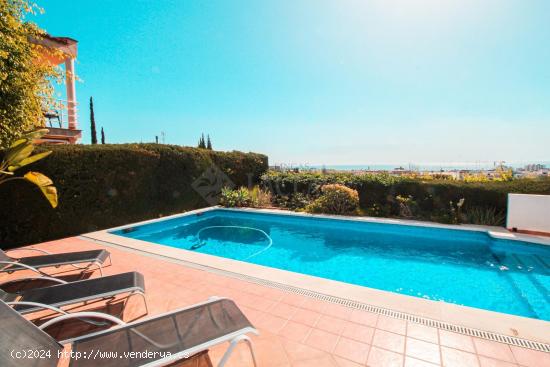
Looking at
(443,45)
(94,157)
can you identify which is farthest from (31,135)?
(443,45)

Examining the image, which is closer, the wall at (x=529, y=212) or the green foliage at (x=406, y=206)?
the wall at (x=529, y=212)

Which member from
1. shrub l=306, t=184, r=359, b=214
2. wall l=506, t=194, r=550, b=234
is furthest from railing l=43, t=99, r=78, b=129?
wall l=506, t=194, r=550, b=234

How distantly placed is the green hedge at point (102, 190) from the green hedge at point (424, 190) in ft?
17.7

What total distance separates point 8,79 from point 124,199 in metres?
4.95

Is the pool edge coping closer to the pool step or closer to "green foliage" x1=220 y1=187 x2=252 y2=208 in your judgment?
"green foliage" x1=220 y1=187 x2=252 y2=208

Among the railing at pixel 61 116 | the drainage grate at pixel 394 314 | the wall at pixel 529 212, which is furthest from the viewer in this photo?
the railing at pixel 61 116

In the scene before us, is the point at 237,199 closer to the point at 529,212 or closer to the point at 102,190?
the point at 102,190

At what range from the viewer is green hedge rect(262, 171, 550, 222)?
868cm

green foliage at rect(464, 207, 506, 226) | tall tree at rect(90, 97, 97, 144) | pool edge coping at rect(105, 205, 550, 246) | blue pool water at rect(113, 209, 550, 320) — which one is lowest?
blue pool water at rect(113, 209, 550, 320)

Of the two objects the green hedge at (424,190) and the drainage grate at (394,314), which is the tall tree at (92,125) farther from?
the drainage grate at (394,314)

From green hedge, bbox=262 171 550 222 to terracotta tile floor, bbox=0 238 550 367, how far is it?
7372 millimetres

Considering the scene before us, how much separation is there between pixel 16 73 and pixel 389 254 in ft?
31.7

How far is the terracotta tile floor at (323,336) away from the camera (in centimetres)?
253

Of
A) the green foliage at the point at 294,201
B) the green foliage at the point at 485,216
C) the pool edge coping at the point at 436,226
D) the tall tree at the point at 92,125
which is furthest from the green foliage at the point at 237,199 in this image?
the tall tree at the point at 92,125
